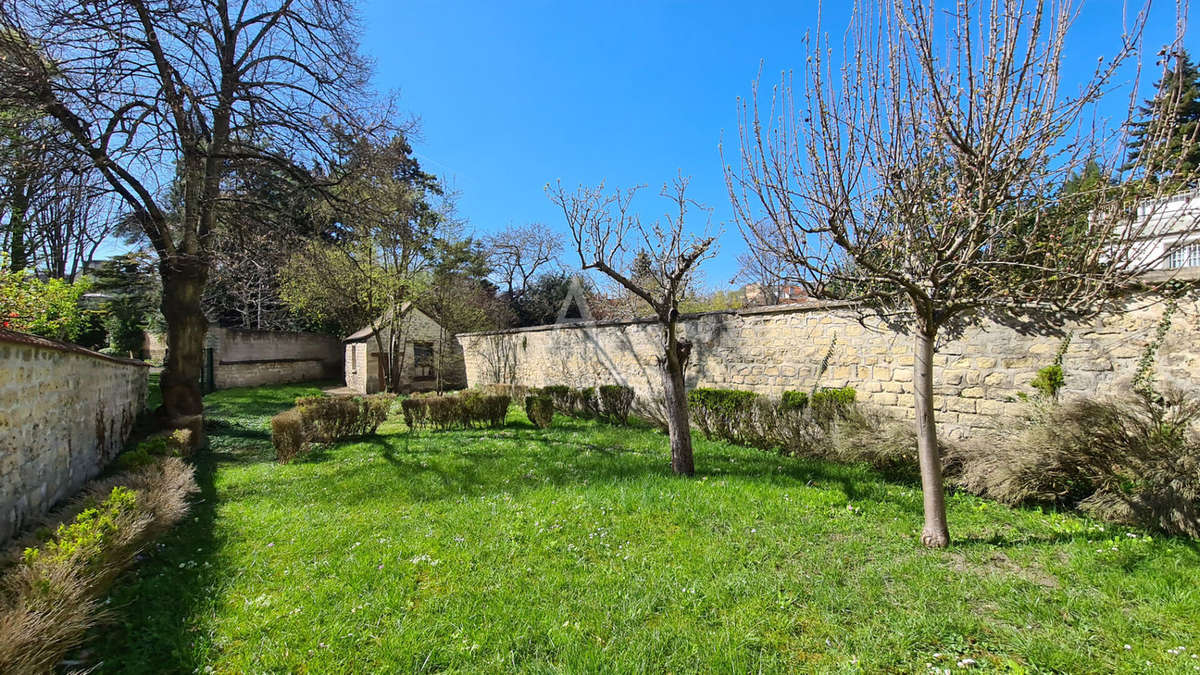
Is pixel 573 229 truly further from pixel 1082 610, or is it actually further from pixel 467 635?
pixel 1082 610

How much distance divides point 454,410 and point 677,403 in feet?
18.1

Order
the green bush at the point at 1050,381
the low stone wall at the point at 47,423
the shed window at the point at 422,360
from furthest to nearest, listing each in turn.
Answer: the shed window at the point at 422,360, the green bush at the point at 1050,381, the low stone wall at the point at 47,423

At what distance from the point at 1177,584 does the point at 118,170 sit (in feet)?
38.3

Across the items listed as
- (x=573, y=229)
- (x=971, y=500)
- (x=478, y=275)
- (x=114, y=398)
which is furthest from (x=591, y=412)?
(x=478, y=275)

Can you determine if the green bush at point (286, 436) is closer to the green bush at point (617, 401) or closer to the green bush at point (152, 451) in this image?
the green bush at point (152, 451)

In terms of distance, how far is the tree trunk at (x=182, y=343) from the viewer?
310 inches

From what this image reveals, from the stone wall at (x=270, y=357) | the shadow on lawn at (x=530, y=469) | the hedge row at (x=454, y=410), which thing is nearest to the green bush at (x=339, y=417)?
the shadow on lawn at (x=530, y=469)

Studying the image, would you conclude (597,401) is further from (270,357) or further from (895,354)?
(270,357)

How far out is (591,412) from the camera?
33.9 ft

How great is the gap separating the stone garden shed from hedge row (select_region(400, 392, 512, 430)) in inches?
316

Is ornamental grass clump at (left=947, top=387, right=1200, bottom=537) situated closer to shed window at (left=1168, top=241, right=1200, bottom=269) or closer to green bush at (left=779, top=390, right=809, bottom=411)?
shed window at (left=1168, top=241, right=1200, bottom=269)

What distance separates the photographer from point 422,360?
18.6 m

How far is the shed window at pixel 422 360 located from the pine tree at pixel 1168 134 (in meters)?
19.0

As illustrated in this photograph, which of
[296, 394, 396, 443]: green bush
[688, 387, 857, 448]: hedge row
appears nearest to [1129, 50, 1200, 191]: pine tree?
[688, 387, 857, 448]: hedge row
